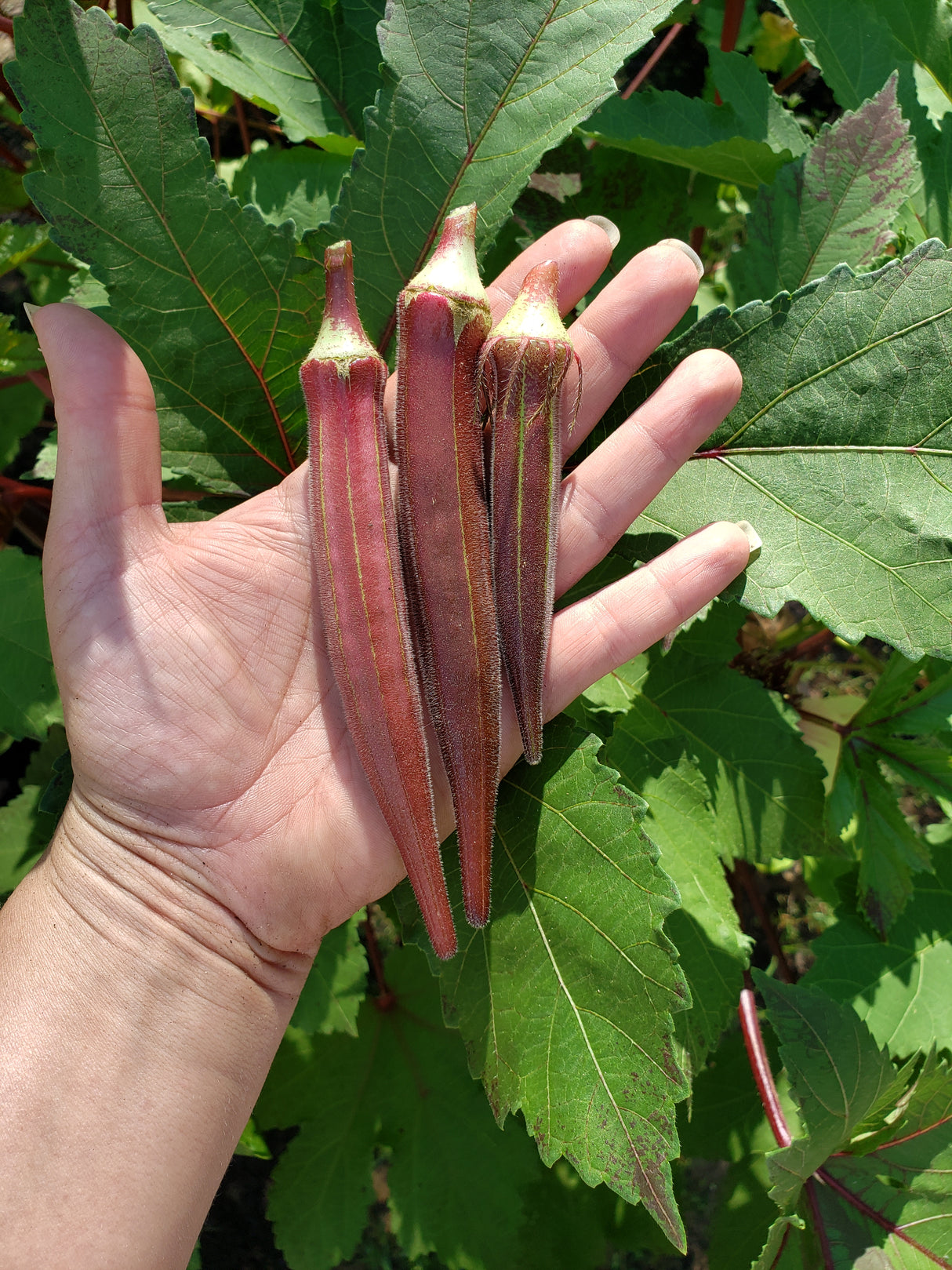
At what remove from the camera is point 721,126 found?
229 centimetres

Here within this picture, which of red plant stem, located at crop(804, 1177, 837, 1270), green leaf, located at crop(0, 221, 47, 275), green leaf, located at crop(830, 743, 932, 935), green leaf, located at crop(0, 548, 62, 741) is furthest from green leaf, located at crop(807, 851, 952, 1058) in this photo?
green leaf, located at crop(0, 221, 47, 275)

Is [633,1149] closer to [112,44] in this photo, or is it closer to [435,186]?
[435,186]

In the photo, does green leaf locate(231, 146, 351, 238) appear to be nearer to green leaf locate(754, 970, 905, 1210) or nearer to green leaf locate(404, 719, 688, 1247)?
A: green leaf locate(404, 719, 688, 1247)

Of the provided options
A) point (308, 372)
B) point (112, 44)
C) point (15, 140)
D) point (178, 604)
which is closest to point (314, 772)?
point (178, 604)

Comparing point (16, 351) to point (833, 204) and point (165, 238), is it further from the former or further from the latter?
point (833, 204)

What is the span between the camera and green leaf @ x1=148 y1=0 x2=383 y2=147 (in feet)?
6.73

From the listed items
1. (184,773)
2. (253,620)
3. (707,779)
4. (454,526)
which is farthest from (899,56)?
(184,773)

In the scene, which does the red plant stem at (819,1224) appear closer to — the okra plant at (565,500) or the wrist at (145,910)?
the okra plant at (565,500)

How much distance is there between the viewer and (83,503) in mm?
1720

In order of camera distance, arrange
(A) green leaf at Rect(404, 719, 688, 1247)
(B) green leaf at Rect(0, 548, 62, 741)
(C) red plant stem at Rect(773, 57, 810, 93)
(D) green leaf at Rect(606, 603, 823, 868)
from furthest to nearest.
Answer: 1. (C) red plant stem at Rect(773, 57, 810, 93)
2. (D) green leaf at Rect(606, 603, 823, 868)
3. (B) green leaf at Rect(0, 548, 62, 741)
4. (A) green leaf at Rect(404, 719, 688, 1247)

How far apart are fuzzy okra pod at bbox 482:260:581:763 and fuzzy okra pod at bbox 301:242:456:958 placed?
0.21 meters

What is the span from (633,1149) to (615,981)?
0.26m

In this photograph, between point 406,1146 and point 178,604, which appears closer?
point 178,604

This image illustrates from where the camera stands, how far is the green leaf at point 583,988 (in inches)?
59.8
